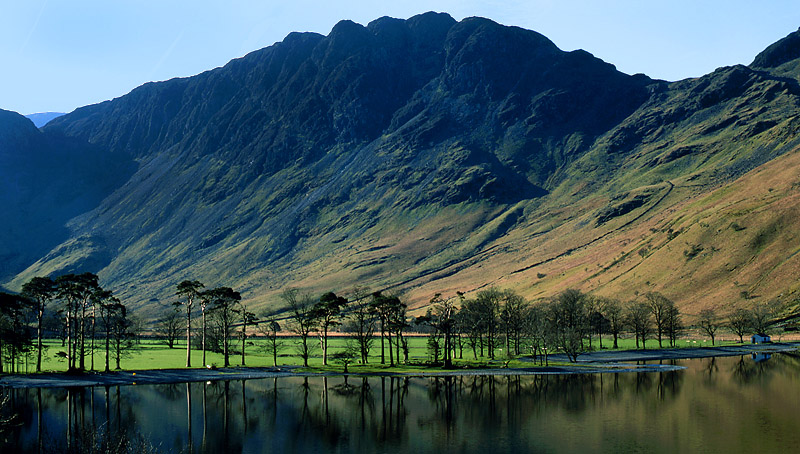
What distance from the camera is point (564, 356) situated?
13775 cm

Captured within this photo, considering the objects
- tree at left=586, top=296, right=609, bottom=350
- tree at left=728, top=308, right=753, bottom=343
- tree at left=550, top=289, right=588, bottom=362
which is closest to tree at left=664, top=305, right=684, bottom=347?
tree at left=728, top=308, right=753, bottom=343

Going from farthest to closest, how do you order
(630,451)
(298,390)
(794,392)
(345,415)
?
(298,390) < (794,392) < (345,415) < (630,451)

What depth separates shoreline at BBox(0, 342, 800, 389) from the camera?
86562mm

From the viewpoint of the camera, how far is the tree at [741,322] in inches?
6806

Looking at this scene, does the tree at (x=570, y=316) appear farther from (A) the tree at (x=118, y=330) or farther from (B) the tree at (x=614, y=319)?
(A) the tree at (x=118, y=330)

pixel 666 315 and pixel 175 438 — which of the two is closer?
pixel 175 438

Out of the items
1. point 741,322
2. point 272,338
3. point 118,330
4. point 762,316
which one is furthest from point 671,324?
point 118,330

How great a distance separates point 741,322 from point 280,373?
12852cm

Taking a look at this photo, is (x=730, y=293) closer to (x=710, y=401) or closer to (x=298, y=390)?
(x=710, y=401)

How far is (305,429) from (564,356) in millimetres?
89805

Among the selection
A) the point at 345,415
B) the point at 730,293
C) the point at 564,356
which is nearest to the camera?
the point at 345,415

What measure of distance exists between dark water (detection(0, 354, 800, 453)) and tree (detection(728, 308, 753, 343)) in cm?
8460

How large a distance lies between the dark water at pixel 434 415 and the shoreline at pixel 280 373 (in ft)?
10.2

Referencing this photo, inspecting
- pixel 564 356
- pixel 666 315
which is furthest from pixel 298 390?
pixel 666 315
